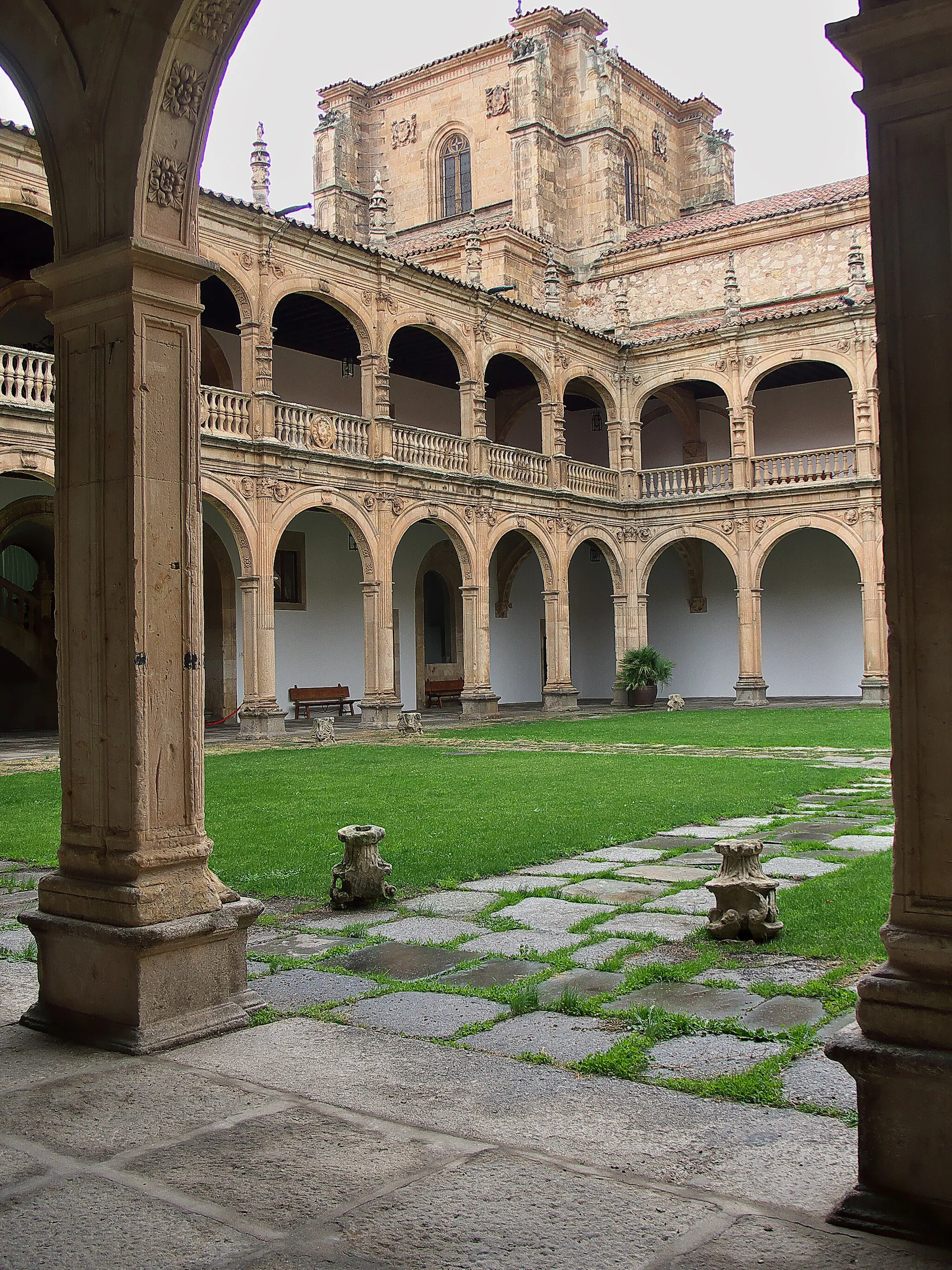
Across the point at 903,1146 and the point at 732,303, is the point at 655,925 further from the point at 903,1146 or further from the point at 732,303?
the point at 732,303

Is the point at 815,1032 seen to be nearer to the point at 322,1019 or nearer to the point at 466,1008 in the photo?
the point at 466,1008

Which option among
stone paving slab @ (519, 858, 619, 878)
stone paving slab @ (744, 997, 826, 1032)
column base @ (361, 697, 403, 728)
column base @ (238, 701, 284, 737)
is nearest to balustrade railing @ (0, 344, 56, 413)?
column base @ (238, 701, 284, 737)

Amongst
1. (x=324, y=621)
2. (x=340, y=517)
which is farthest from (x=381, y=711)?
(x=324, y=621)

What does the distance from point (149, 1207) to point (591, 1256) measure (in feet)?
3.15

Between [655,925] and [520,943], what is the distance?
2.27 ft

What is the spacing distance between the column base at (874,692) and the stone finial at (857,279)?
7.94 m

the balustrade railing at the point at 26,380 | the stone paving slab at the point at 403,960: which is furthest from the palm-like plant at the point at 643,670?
the stone paving slab at the point at 403,960

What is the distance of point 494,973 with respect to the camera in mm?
4672

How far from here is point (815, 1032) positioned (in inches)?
149

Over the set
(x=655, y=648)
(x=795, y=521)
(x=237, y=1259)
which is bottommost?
(x=237, y=1259)

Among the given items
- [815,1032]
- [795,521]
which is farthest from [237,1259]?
[795,521]

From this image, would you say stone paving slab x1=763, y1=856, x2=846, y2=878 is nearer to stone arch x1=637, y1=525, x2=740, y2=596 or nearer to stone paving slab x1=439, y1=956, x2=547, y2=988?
stone paving slab x1=439, y1=956, x2=547, y2=988

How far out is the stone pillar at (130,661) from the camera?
12.8ft

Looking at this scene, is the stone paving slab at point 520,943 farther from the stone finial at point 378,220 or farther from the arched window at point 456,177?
the arched window at point 456,177
